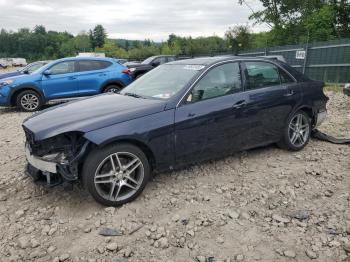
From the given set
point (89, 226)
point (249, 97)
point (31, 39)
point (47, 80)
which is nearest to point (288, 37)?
point (47, 80)

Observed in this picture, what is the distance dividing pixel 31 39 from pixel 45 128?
413ft

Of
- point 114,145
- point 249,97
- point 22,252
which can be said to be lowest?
point 22,252

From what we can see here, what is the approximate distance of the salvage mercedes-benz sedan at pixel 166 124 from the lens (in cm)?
377

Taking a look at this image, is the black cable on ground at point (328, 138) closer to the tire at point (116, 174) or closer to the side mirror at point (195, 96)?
the side mirror at point (195, 96)

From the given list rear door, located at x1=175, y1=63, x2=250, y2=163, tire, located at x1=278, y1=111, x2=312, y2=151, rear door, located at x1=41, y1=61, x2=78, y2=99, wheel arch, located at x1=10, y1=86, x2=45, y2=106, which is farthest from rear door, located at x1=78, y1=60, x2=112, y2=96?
tire, located at x1=278, y1=111, x2=312, y2=151

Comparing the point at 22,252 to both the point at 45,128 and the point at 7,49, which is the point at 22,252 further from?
the point at 7,49

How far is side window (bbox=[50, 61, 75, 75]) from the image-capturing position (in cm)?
1015

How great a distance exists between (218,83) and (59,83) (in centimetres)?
674

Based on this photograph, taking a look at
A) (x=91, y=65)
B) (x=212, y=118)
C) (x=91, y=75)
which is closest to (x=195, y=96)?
(x=212, y=118)

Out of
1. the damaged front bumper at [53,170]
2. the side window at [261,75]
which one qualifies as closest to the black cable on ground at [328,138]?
the side window at [261,75]

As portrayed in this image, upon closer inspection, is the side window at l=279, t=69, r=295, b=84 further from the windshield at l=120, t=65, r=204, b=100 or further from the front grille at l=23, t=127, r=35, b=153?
the front grille at l=23, t=127, r=35, b=153

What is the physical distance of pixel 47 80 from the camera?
10.0m

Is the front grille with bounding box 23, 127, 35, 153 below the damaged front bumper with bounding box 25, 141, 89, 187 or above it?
above

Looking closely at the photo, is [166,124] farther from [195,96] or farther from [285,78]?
[285,78]
